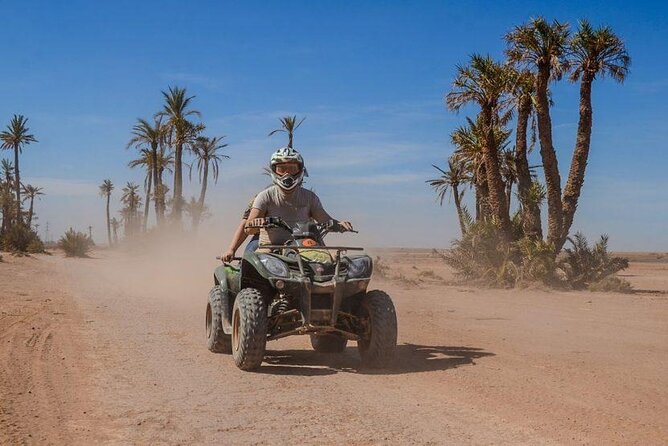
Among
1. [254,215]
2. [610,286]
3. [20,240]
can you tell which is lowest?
[610,286]

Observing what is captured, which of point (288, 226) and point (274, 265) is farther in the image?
point (288, 226)

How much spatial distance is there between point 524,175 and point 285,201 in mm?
19112

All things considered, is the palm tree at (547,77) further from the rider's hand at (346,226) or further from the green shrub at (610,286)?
the rider's hand at (346,226)

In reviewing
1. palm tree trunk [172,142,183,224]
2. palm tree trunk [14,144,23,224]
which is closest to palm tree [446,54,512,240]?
palm tree trunk [172,142,183,224]

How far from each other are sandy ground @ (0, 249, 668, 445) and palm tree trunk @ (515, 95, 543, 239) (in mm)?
12143

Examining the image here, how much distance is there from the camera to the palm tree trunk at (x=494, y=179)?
24938mm

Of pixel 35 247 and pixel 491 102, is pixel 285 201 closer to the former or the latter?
pixel 491 102

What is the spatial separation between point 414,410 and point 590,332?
7.01 m

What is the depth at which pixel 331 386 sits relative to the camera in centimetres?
673

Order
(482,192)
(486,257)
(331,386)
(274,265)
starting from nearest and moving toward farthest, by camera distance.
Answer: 1. (331,386)
2. (274,265)
3. (486,257)
4. (482,192)

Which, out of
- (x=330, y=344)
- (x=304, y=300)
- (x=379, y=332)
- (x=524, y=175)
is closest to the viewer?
(x=304, y=300)

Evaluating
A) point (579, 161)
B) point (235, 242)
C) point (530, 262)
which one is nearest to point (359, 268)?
point (235, 242)

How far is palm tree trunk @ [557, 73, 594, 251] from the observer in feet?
78.9

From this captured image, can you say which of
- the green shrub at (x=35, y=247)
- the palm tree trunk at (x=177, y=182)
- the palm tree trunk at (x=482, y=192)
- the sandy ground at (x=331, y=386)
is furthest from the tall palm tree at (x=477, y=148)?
the green shrub at (x=35, y=247)
